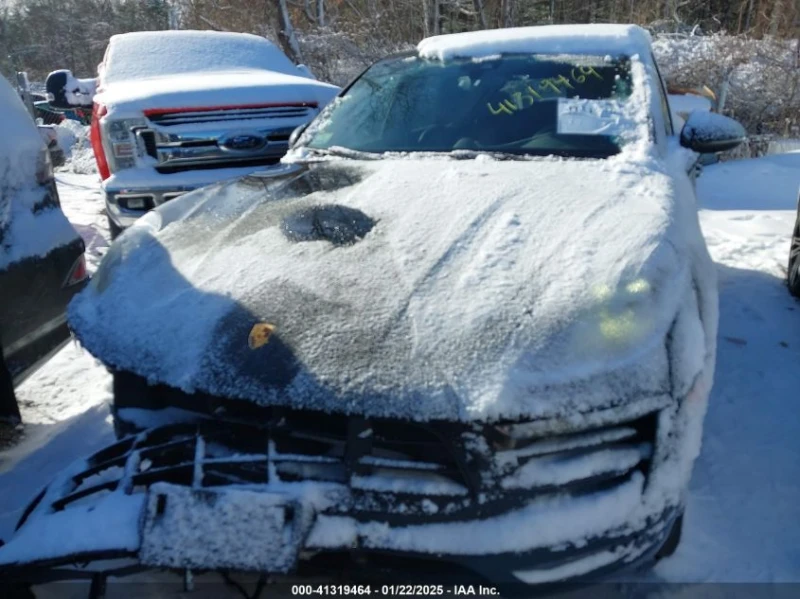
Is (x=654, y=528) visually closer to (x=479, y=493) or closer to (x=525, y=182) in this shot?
(x=479, y=493)

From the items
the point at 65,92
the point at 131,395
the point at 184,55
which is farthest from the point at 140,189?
the point at 131,395

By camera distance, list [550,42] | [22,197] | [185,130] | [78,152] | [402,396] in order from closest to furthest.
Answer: [402,396] < [22,197] < [550,42] < [185,130] < [78,152]

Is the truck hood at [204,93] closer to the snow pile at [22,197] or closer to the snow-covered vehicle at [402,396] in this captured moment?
the snow pile at [22,197]

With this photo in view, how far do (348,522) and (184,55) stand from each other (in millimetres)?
5956

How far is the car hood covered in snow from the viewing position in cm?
164

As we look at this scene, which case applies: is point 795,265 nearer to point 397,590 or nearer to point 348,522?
point 397,590

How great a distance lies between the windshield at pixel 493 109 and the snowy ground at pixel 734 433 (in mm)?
1350

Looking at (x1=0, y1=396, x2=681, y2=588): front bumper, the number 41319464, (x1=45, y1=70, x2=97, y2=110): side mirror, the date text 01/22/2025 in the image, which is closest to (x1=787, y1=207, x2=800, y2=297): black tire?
the number 41319464

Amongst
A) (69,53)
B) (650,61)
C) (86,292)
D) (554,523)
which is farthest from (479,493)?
(69,53)

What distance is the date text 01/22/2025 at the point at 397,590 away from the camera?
1.72m

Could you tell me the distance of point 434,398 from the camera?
1587mm

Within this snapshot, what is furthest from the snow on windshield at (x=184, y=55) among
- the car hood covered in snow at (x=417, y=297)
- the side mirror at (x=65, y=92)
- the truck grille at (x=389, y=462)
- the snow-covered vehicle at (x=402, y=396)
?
the truck grille at (x=389, y=462)

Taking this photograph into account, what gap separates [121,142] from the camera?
4746 millimetres

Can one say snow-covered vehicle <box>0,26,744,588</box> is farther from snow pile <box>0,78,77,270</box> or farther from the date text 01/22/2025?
snow pile <box>0,78,77,270</box>
